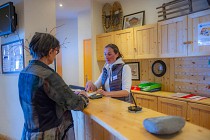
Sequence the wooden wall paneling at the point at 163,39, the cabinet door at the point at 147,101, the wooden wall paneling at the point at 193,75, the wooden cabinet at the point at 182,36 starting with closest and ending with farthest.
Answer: the wooden cabinet at the point at 182,36 < the wooden wall paneling at the point at 193,75 < the wooden wall paneling at the point at 163,39 < the cabinet door at the point at 147,101

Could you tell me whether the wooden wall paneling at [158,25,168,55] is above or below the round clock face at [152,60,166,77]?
above

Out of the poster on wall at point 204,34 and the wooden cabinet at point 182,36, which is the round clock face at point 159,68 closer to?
the wooden cabinet at point 182,36

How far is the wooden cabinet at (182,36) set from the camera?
8.18ft

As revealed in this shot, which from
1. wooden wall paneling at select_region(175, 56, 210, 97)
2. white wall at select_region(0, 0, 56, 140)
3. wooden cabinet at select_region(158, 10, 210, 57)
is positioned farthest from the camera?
wooden wall paneling at select_region(175, 56, 210, 97)

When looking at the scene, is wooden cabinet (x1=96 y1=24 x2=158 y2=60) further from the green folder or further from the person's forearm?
the person's forearm

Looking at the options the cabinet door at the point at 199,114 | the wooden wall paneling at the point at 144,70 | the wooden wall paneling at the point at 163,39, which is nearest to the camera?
the cabinet door at the point at 199,114

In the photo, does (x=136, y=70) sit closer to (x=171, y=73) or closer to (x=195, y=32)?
(x=171, y=73)

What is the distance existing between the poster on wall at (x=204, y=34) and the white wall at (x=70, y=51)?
3965 mm

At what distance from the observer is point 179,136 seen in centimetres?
89

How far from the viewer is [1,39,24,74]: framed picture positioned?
2672mm

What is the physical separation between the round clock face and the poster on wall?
0.93 m

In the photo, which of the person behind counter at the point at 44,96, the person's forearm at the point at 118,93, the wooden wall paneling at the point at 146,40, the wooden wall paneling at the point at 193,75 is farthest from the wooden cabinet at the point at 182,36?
the person behind counter at the point at 44,96

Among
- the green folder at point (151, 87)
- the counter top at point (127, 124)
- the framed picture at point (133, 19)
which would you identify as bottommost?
the green folder at point (151, 87)

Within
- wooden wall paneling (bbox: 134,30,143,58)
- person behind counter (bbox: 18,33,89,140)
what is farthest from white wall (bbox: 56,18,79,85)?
person behind counter (bbox: 18,33,89,140)
